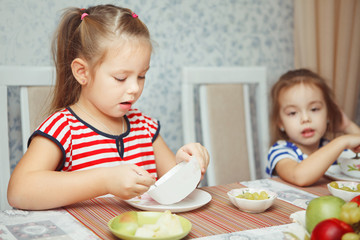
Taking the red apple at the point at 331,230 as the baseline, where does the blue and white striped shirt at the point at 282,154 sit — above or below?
below

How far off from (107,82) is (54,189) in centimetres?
33

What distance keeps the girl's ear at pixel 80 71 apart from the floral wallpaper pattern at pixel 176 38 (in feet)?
1.81

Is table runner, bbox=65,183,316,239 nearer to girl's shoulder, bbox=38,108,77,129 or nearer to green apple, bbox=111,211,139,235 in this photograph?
green apple, bbox=111,211,139,235

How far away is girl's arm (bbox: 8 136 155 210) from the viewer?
2.69ft

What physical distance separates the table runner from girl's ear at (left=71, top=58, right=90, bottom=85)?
1.18ft

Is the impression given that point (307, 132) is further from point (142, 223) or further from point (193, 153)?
point (142, 223)

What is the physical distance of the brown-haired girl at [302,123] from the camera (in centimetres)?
132

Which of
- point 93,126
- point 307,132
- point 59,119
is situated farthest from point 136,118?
point 307,132

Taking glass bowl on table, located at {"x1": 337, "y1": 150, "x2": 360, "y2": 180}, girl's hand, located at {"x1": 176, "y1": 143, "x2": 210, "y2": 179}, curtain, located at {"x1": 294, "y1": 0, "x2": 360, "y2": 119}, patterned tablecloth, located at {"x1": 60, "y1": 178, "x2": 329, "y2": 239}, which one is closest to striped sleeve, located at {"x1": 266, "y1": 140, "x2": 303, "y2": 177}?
glass bowl on table, located at {"x1": 337, "y1": 150, "x2": 360, "y2": 180}

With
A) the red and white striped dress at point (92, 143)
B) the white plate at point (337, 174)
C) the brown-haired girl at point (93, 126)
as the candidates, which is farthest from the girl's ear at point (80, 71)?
the white plate at point (337, 174)

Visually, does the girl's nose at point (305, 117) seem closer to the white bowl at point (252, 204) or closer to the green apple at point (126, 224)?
the white bowl at point (252, 204)

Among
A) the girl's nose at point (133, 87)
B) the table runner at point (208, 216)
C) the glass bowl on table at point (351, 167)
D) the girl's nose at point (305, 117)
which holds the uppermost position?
the girl's nose at point (133, 87)

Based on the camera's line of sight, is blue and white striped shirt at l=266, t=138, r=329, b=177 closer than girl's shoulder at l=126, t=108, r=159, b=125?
No

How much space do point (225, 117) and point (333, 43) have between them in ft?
2.92
